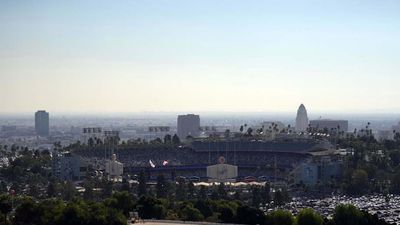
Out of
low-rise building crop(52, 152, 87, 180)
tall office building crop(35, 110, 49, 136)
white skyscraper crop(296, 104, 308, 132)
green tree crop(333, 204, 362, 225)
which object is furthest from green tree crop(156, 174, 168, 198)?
tall office building crop(35, 110, 49, 136)

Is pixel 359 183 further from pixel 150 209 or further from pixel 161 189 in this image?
pixel 150 209

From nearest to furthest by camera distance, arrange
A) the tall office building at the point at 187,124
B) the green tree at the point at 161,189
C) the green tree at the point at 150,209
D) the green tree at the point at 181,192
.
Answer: the green tree at the point at 150,209 < the green tree at the point at 181,192 < the green tree at the point at 161,189 < the tall office building at the point at 187,124

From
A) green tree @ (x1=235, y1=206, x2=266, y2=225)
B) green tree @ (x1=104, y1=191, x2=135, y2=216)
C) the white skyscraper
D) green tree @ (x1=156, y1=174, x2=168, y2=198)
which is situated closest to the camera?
green tree @ (x1=235, y1=206, x2=266, y2=225)

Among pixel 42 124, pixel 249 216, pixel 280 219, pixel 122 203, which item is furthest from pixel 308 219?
pixel 42 124

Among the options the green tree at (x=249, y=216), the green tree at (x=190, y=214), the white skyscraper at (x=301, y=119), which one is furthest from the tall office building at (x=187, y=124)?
the green tree at (x=249, y=216)

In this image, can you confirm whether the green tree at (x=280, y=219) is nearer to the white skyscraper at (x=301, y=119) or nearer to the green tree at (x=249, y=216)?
the green tree at (x=249, y=216)

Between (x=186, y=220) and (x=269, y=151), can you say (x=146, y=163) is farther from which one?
(x=186, y=220)

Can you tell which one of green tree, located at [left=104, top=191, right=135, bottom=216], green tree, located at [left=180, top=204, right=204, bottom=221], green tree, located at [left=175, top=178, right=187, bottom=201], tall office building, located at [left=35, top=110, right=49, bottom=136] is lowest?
green tree, located at [left=175, top=178, right=187, bottom=201]

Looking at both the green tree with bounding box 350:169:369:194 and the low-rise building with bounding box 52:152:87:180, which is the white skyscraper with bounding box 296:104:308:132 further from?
the green tree with bounding box 350:169:369:194

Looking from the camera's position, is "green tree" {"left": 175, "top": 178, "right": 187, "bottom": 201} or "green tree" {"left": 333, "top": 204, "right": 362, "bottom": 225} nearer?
"green tree" {"left": 333, "top": 204, "right": 362, "bottom": 225}

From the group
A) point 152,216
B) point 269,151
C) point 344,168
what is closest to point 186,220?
point 152,216

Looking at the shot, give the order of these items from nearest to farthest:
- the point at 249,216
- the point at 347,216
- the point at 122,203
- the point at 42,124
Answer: the point at 347,216
the point at 249,216
the point at 122,203
the point at 42,124
